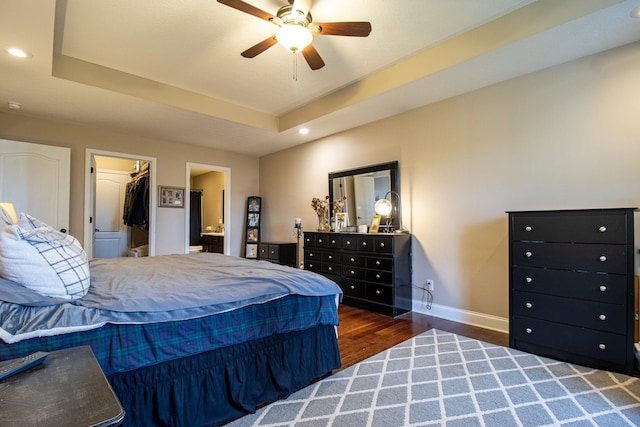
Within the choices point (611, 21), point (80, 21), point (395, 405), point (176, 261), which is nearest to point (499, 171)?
point (611, 21)

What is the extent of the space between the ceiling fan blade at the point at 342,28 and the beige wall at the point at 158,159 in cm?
374

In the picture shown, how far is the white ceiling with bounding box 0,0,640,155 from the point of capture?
2.29 metres

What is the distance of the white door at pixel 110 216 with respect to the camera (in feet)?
19.0

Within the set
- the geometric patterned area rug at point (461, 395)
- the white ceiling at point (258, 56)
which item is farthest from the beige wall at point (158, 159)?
the geometric patterned area rug at point (461, 395)

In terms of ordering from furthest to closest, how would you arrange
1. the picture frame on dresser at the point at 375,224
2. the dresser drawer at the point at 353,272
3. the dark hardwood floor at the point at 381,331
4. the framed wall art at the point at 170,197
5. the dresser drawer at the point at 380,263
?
the framed wall art at the point at 170,197
the picture frame on dresser at the point at 375,224
the dresser drawer at the point at 353,272
the dresser drawer at the point at 380,263
the dark hardwood floor at the point at 381,331

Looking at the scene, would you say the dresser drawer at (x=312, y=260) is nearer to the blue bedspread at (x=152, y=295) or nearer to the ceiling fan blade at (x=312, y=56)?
the blue bedspread at (x=152, y=295)

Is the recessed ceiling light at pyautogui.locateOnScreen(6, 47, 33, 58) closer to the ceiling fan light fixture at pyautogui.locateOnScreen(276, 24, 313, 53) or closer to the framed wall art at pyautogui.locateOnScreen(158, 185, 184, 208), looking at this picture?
the ceiling fan light fixture at pyautogui.locateOnScreen(276, 24, 313, 53)

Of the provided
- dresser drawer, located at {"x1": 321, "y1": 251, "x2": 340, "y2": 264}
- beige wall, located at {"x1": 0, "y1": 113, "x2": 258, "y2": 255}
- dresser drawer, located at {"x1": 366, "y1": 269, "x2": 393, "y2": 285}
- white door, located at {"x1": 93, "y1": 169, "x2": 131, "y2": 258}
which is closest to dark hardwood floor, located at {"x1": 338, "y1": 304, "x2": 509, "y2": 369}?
dresser drawer, located at {"x1": 366, "y1": 269, "x2": 393, "y2": 285}

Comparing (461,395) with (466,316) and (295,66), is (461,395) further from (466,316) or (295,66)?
(295,66)

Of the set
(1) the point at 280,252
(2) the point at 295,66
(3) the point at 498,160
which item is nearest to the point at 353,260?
(1) the point at 280,252

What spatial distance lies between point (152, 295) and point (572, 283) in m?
2.83

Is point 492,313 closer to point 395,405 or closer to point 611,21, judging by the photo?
point 395,405

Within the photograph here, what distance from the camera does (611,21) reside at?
216 centimetres

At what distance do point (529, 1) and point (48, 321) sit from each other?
11.4ft
